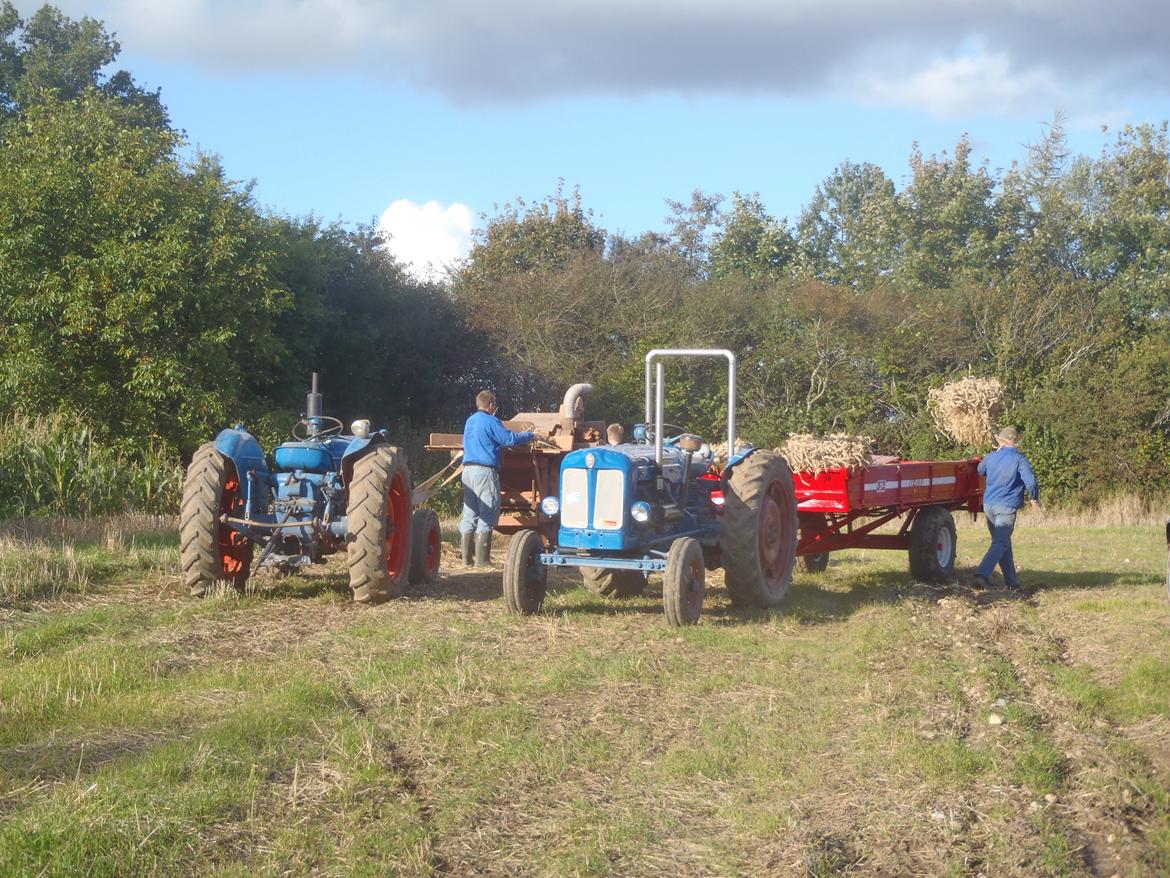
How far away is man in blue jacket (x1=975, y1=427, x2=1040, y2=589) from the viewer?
37.9 feet

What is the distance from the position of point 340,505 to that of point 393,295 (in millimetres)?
16308

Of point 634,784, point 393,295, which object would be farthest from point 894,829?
point 393,295

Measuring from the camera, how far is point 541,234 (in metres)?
31.8

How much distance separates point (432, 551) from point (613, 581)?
1.60m

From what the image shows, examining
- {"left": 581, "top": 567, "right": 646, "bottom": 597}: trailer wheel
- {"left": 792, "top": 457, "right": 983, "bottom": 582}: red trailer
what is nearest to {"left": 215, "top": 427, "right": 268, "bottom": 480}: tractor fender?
{"left": 581, "top": 567, "right": 646, "bottom": 597}: trailer wheel

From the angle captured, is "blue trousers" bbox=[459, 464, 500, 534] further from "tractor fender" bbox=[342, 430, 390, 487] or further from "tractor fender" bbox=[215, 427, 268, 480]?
"tractor fender" bbox=[215, 427, 268, 480]

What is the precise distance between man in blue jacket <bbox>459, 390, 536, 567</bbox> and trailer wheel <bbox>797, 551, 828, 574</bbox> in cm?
339

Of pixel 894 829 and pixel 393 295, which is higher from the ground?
pixel 393 295

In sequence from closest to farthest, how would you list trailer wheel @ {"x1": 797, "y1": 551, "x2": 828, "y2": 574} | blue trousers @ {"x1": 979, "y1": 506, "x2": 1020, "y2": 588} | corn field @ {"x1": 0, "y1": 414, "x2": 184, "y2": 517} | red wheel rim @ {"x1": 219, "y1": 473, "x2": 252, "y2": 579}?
1. red wheel rim @ {"x1": 219, "y1": 473, "x2": 252, "y2": 579}
2. blue trousers @ {"x1": 979, "y1": 506, "x2": 1020, "y2": 588}
3. trailer wheel @ {"x1": 797, "y1": 551, "x2": 828, "y2": 574}
4. corn field @ {"x1": 0, "y1": 414, "x2": 184, "y2": 517}

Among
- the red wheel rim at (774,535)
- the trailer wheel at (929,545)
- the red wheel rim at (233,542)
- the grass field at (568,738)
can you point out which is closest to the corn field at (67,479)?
the grass field at (568,738)

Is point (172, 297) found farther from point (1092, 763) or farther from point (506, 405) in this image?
point (1092, 763)

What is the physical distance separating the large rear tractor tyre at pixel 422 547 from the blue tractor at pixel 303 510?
4 centimetres

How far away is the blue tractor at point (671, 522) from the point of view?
29.8ft

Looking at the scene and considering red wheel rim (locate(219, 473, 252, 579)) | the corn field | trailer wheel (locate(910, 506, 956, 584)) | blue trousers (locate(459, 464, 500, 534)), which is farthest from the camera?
the corn field
